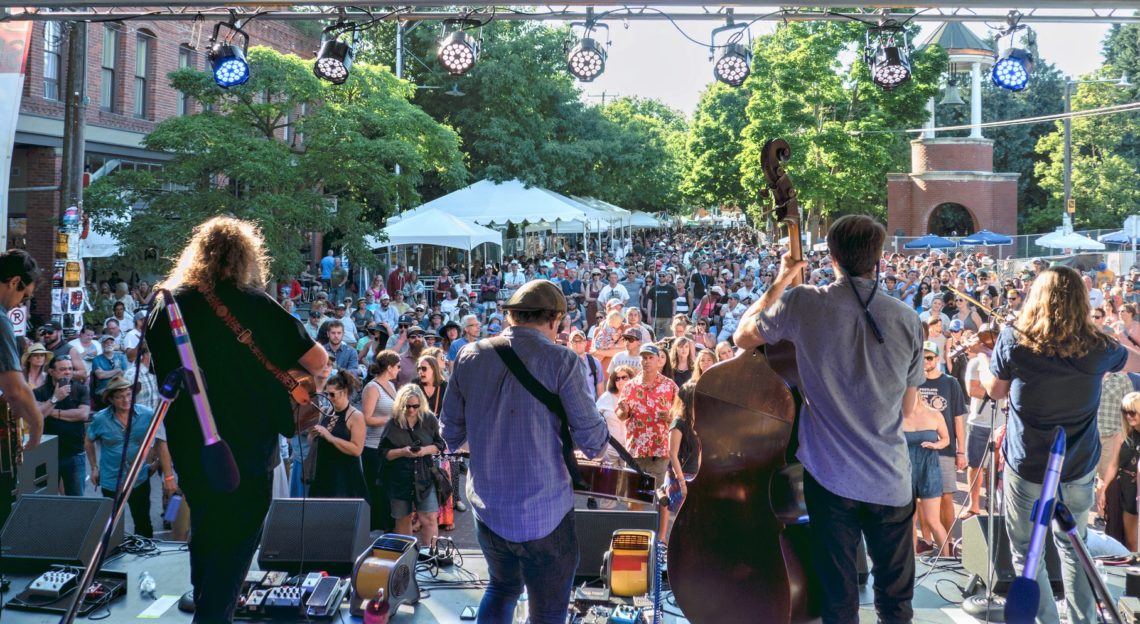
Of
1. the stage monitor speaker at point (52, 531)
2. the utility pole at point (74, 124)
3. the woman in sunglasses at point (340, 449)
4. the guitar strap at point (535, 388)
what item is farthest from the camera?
the utility pole at point (74, 124)

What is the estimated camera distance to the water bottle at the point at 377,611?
533cm

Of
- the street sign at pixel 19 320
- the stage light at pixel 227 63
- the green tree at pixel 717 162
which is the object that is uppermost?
the green tree at pixel 717 162

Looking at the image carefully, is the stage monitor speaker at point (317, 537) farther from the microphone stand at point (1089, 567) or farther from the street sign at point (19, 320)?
the street sign at point (19, 320)

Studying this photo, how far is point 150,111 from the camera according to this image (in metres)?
24.2

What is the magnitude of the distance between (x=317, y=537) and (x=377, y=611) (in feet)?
3.16

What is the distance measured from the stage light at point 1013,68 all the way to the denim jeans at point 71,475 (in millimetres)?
8466

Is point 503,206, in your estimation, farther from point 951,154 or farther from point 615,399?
point 951,154

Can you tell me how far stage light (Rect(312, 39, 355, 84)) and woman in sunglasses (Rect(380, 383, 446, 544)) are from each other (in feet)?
11.2

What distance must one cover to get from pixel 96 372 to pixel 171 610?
230 inches

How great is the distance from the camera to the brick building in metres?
20.1

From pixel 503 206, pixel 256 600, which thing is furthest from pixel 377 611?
pixel 503 206

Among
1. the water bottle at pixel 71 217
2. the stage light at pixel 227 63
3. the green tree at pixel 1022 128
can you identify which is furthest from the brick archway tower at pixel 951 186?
the stage light at pixel 227 63

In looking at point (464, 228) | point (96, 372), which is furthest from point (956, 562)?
point (464, 228)

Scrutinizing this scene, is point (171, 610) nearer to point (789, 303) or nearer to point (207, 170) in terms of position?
point (789, 303)
